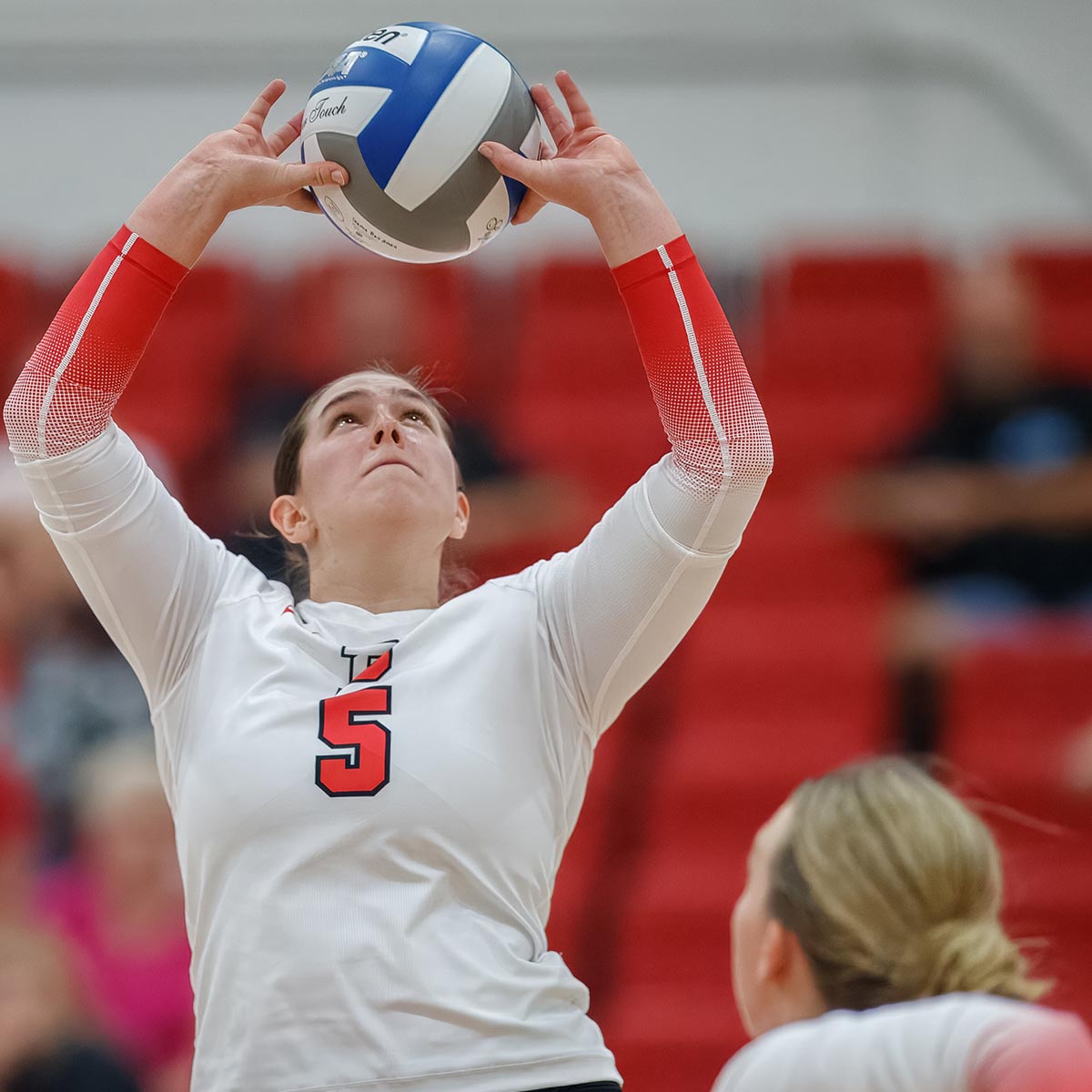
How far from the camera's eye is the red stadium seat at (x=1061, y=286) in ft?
18.4

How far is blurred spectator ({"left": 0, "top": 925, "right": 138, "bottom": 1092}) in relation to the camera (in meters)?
3.01

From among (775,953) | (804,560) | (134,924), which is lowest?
(134,924)

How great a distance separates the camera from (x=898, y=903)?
1452 mm

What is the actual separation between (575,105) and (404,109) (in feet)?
0.83

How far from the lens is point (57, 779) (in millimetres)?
4129

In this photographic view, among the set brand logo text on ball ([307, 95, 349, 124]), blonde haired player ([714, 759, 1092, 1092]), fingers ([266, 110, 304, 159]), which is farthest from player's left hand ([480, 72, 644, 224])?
blonde haired player ([714, 759, 1092, 1092])

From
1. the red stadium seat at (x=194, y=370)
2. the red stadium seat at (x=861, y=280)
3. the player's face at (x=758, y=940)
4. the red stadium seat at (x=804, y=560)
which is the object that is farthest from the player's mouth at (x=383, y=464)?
the red stadium seat at (x=861, y=280)

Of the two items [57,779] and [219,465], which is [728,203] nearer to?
[219,465]

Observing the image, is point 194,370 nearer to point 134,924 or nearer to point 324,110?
point 134,924

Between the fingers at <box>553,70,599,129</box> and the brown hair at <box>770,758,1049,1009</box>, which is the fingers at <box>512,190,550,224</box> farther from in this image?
the brown hair at <box>770,758,1049,1009</box>

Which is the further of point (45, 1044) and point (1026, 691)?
point (1026, 691)

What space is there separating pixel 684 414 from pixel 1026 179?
185 inches

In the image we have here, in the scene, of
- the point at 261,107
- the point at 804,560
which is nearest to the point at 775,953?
the point at 261,107

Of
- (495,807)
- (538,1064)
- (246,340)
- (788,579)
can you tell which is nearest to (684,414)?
(495,807)
